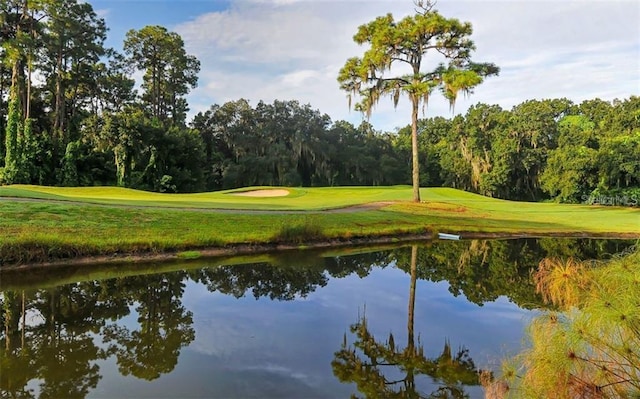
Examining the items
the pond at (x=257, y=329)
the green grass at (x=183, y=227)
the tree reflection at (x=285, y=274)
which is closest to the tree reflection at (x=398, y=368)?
the pond at (x=257, y=329)

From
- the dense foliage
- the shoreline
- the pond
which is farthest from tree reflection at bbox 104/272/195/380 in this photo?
the dense foliage

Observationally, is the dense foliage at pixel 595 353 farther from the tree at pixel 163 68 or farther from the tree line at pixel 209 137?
the tree at pixel 163 68

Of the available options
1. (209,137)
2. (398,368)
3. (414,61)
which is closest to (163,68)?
(209,137)

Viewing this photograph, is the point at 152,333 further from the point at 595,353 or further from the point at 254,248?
the point at 254,248

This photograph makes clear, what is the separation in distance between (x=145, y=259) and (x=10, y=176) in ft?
102

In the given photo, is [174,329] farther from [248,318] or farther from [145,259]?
[145,259]

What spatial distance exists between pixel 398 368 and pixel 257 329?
7.41ft

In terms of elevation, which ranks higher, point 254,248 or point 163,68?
point 163,68

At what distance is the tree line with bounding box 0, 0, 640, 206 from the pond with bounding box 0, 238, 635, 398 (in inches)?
1296

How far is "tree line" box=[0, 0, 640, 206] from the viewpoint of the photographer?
37094 millimetres

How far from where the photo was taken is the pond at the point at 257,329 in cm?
448

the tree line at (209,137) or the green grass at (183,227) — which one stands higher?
the tree line at (209,137)

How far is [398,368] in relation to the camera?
4949 millimetres

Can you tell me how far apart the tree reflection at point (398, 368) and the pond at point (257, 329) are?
21 millimetres
